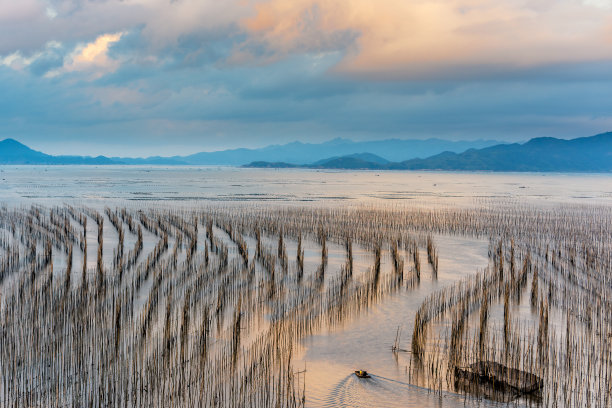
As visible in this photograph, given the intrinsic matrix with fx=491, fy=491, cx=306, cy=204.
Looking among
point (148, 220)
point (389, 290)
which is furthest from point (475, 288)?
point (148, 220)

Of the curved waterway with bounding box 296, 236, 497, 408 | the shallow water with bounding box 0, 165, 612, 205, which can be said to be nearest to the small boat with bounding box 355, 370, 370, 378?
the curved waterway with bounding box 296, 236, 497, 408

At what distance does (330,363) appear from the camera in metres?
6.97

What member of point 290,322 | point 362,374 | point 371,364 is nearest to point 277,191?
point 290,322

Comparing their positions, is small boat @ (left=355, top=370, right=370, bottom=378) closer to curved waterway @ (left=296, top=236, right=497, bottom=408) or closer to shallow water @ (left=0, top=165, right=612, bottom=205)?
curved waterway @ (left=296, top=236, right=497, bottom=408)

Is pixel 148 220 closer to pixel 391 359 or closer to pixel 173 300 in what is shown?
pixel 173 300

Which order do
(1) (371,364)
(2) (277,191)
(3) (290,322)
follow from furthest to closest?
(2) (277,191)
(3) (290,322)
(1) (371,364)

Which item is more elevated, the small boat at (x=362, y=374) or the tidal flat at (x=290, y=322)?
the tidal flat at (x=290, y=322)

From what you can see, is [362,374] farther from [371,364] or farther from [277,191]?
[277,191]

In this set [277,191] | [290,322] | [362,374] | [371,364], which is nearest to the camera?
[362,374]

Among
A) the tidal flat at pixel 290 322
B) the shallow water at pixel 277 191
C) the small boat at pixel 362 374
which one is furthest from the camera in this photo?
the shallow water at pixel 277 191

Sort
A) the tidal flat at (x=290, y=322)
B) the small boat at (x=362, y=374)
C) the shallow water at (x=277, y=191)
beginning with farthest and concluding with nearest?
the shallow water at (x=277, y=191), the small boat at (x=362, y=374), the tidal flat at (x=290, y=322)

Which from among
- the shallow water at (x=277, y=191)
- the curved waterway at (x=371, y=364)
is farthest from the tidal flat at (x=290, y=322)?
the shallow water at (x=277, y=191)

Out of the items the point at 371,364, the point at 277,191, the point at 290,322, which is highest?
the point at 277,191

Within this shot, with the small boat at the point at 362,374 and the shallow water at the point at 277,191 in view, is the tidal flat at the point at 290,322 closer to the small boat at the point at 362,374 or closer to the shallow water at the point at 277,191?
the small boat at the point at 362,374
